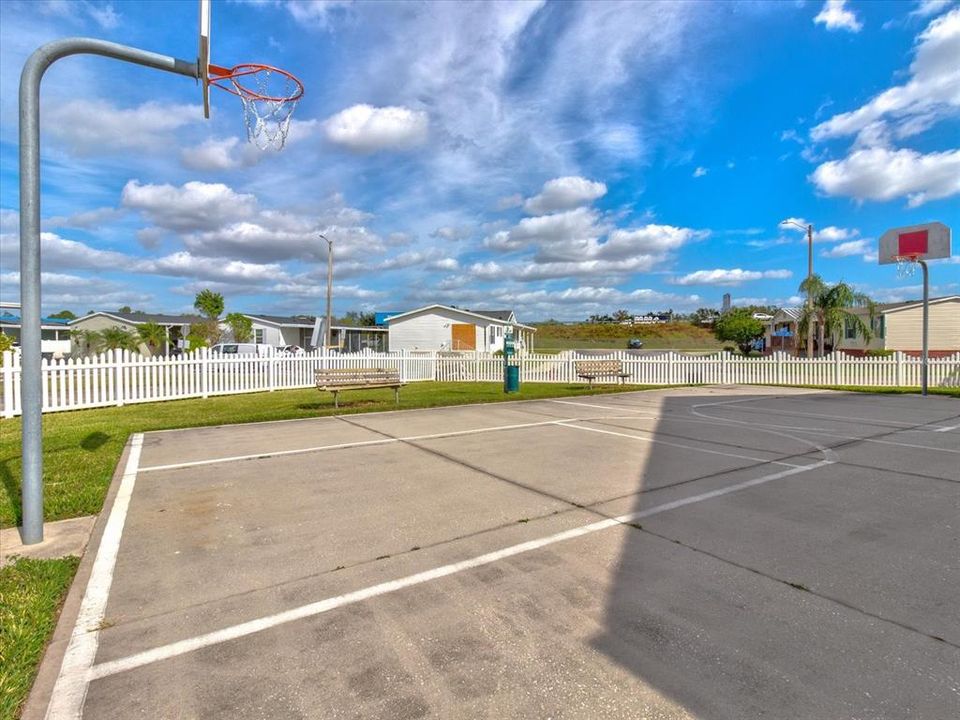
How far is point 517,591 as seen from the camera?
3.46m

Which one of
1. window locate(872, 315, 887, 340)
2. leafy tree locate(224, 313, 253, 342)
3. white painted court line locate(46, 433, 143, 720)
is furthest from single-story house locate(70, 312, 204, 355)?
window locate(872, 315, 887, 340)

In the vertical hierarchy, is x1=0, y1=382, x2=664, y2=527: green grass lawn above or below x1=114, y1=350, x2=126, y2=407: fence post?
below

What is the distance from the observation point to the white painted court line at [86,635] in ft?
7.98

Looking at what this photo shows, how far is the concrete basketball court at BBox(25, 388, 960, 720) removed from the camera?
8.09ft

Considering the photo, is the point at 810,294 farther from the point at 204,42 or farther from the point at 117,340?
the point at 117,340

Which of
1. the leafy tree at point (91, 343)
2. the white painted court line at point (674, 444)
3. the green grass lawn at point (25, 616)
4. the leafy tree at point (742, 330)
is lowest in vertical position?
the green grass lawn at point (25, 616)

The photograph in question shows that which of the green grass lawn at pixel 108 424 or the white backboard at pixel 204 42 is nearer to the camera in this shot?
the white backboard at pixel 204 42

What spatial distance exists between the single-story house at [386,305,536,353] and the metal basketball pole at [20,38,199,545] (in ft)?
116

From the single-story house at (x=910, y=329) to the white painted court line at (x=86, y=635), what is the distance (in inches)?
1562

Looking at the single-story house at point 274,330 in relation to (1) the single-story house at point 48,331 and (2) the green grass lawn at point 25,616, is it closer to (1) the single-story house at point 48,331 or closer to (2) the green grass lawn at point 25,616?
(1) the single-story house at point 48,331

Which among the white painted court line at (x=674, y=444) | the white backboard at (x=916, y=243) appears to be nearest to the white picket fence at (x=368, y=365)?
the white backboard at (x=916, y=243)

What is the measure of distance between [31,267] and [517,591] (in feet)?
15.0

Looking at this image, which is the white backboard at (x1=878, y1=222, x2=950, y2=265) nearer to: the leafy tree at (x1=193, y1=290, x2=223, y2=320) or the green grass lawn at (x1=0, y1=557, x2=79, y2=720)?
the green grass lawn at (x1=0, y1=557, x2=79, y2=720)

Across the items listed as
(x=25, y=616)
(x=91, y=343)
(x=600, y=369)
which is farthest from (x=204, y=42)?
(x=91, y=343)
